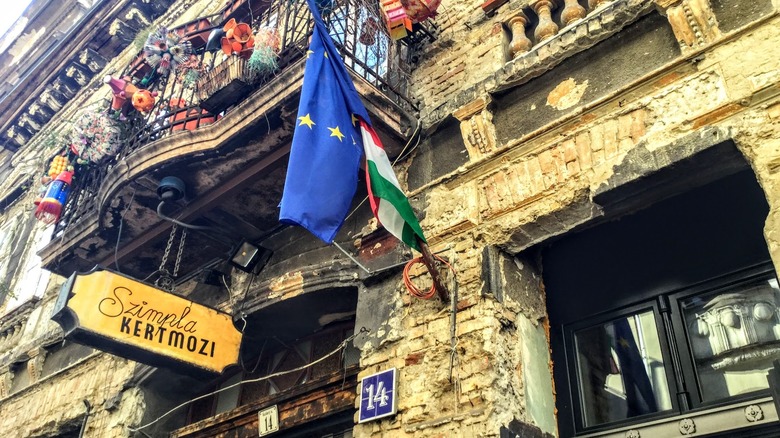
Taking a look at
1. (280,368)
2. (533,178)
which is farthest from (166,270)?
(533,178)

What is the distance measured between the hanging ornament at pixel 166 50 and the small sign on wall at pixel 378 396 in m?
4.58

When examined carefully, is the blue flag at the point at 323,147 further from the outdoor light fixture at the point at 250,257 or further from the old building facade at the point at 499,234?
the outdoor light fixture at the point at 250,257

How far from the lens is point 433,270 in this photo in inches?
154

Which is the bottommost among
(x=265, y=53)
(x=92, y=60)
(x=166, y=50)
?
(x=265, y=53)

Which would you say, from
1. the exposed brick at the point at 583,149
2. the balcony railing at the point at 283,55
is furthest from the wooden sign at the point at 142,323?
the exposed brick at the point at 583,149

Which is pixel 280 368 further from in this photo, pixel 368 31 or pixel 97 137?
pixel 97 137

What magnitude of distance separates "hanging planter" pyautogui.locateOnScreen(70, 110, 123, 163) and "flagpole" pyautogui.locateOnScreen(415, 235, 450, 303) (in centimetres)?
484

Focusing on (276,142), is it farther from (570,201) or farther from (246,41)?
(570,201)

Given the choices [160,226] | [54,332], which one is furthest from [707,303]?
[54,332]

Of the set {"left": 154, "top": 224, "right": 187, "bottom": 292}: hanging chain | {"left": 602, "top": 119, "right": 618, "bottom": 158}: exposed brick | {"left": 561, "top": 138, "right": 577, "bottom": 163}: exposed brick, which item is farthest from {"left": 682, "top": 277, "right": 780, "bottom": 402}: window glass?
{"left": 154, "top": 224, "right": 187, "bottom": 292}: hanging chain

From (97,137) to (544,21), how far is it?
17.4 ft

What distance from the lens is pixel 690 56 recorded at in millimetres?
3582

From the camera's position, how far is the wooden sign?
4715mm

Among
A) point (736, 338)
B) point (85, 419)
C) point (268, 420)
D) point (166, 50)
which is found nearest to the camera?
point (736, 338)
